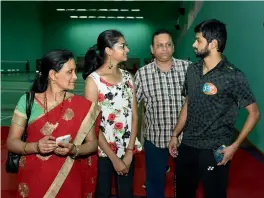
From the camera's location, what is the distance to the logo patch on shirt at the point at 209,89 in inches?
86.2

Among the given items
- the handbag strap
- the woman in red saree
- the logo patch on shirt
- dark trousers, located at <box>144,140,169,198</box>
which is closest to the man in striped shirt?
dark trousers, located at <box>144,140,169,198</box>

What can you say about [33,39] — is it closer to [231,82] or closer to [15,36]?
[15,36]

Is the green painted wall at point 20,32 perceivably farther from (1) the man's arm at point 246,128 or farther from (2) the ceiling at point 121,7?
(1) the man's arm at point 246,128

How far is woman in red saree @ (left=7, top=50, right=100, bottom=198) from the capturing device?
6.07 feet

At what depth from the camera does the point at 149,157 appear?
2.89 metres

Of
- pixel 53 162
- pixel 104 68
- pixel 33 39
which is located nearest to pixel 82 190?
pixel 53 162

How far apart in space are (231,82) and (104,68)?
908mm

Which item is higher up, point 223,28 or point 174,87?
point 223,28

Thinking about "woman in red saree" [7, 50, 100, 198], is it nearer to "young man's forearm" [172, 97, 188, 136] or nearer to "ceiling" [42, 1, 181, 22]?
"young man's forearm" [172, 97, 188, 136]

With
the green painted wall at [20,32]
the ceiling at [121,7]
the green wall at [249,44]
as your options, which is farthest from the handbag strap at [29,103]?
the green painted wall at [20,32]

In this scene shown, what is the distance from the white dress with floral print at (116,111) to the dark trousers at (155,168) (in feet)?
1.56

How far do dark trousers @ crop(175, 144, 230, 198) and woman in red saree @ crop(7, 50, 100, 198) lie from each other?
0.73m

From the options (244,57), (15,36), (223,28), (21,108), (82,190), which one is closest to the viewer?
(21,108)

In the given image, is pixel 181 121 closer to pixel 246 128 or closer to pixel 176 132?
pixel 176 132
